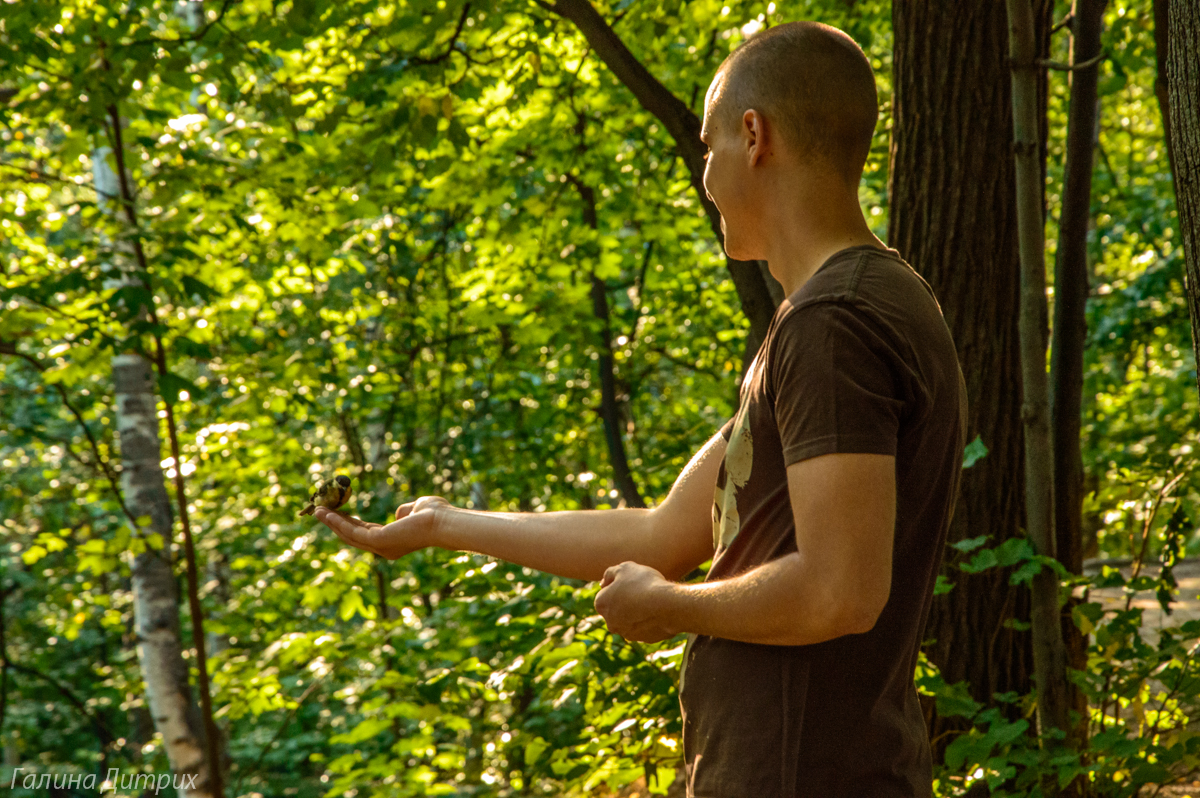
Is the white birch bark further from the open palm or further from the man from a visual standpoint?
the man

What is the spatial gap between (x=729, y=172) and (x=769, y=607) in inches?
23.9

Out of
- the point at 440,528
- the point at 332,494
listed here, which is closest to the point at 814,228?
the point at 440,528

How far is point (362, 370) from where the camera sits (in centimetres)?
687

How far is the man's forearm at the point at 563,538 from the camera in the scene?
1595 millimetres

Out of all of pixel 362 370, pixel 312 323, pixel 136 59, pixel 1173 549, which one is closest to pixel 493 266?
pixel 362 370

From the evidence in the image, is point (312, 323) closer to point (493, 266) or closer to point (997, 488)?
point (493, 266)

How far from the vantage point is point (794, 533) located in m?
1.13

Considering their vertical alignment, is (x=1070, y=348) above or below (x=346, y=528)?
above

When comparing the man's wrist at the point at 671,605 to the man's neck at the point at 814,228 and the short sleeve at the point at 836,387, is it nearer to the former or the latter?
the short sleeve at the point at 836,387

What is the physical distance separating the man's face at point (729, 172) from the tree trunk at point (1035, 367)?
152 centimetres

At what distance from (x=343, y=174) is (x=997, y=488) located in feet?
11.3

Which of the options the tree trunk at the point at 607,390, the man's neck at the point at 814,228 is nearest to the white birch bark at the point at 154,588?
the tree trunk at the point at 607,390

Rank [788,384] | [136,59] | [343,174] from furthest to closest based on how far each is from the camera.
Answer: [343,174] → [136,59] → [788,384]

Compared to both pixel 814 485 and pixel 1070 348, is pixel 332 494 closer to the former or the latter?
pixel 814 485
